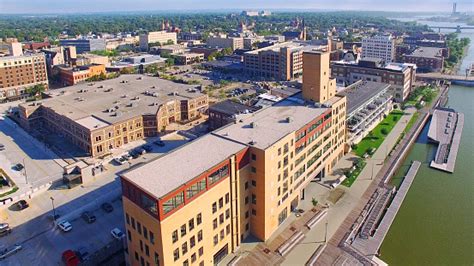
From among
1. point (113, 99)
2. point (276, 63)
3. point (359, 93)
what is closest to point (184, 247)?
point (113, 99)

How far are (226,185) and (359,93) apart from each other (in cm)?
5466

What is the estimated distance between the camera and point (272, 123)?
49.4 meters

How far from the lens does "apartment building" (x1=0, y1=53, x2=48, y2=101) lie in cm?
11350

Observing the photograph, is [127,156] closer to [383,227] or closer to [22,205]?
[22,205]

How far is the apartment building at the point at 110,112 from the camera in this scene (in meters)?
68.9

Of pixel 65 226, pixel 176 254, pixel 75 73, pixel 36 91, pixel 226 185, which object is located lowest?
pixel 65 226

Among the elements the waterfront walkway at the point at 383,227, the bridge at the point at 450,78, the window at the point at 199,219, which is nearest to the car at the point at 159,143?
the window at the point at 199,219

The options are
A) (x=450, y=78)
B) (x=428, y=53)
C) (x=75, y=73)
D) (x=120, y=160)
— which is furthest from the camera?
(x=428, y=53)

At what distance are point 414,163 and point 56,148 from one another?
6729cm

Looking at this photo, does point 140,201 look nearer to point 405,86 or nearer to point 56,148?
point 56,148

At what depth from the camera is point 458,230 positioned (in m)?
46.9

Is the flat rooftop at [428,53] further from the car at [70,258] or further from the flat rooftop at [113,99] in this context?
the car at [70,258]

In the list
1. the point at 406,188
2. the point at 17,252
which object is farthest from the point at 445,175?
the point at 17,252

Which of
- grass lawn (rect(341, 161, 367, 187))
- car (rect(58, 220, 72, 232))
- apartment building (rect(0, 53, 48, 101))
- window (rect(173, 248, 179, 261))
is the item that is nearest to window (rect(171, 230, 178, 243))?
window (rect(173, 248, 179, 261))
